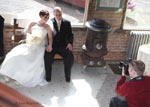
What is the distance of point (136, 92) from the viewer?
2537mm


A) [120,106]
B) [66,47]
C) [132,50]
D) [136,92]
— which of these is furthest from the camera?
[132,50]

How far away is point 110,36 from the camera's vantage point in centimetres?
514

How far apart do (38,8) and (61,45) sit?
1.01 meters

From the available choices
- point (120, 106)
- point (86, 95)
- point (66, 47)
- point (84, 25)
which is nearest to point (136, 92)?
point (120, 106)

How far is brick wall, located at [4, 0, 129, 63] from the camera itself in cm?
479

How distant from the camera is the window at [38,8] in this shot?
4641 millimetres

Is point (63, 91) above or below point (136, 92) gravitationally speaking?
below

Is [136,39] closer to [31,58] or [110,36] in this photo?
[110,36]

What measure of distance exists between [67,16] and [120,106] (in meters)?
2.70

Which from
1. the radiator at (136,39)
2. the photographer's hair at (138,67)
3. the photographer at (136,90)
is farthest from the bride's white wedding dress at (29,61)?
the radiator at (136,39)

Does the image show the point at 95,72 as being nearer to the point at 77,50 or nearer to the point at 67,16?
the point at 77,50

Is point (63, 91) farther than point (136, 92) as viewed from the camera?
Yes

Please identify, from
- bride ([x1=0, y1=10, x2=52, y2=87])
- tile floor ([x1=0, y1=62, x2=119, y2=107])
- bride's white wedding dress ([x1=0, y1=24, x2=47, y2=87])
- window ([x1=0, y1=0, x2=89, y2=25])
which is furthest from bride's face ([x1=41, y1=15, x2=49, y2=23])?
tile floor ([x1=0, y1=62, x2=119, y2=107])

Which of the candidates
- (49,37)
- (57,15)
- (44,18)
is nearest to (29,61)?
(49,37)
